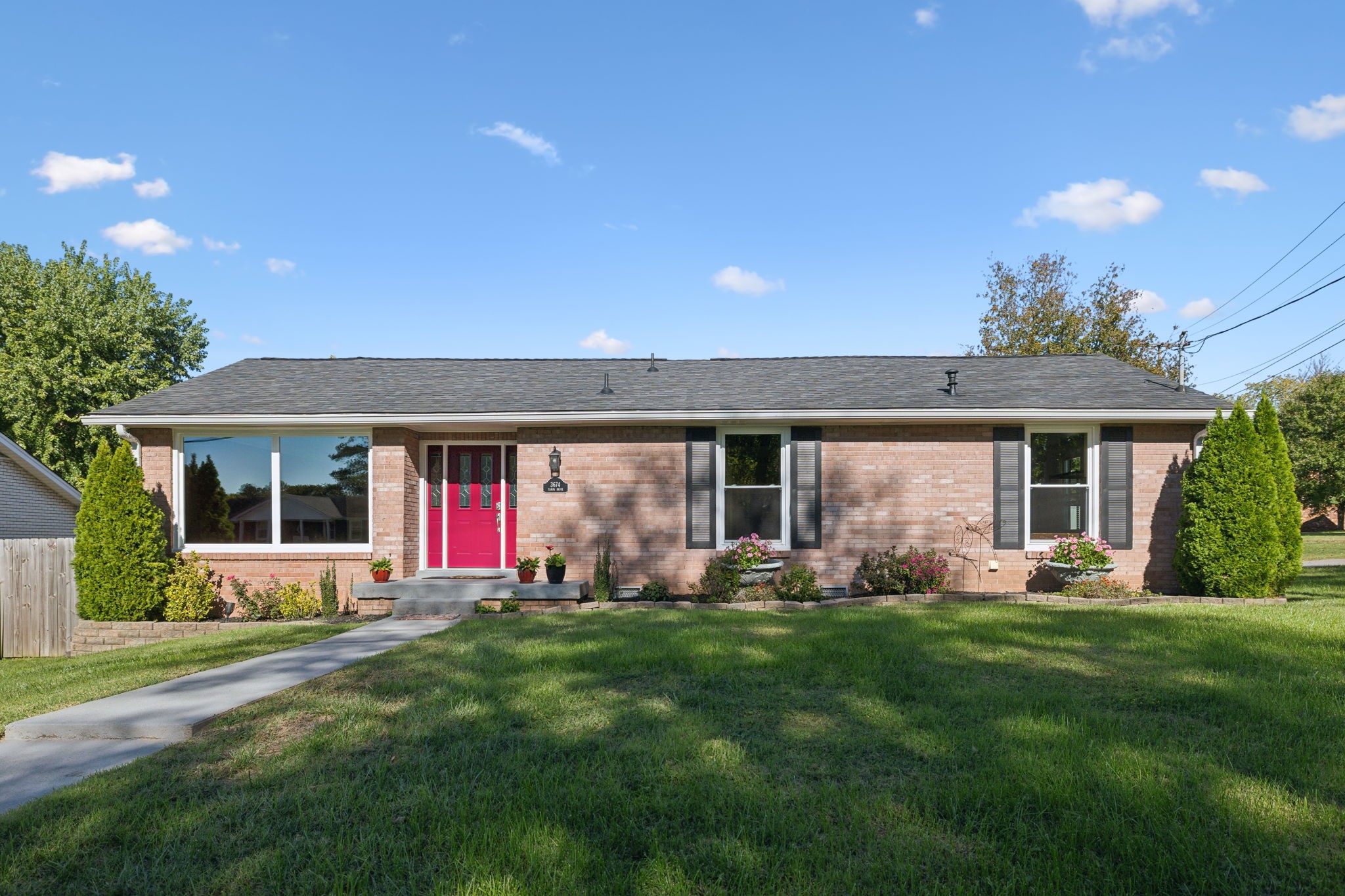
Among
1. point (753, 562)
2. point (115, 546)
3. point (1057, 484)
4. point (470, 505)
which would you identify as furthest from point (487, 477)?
point (1057, 484)

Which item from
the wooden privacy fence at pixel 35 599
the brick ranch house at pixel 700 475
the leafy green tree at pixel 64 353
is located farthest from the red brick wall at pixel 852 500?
the leafy green tree at pixel 64 353

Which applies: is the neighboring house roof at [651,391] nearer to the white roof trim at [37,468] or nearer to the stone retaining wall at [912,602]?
the stone retaining wall at [912,602]

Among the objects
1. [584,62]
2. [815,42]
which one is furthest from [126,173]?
[815,42]

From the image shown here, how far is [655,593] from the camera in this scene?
36.3 feet

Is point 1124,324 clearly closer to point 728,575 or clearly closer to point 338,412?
point 728,575

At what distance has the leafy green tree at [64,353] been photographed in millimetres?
24562

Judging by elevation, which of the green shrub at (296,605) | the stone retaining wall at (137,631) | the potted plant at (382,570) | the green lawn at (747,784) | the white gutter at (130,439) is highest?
the white gutter at (130,439)

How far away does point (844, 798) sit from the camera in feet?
11.1

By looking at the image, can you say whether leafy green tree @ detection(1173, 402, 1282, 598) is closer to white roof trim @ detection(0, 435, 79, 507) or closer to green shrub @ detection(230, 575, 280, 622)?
green shrub @ detection(230, 575, 280, 622)

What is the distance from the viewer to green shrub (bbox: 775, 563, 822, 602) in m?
10.8

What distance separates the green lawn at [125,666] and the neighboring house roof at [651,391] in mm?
3498

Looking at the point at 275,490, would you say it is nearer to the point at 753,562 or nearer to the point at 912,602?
the point at 753,562

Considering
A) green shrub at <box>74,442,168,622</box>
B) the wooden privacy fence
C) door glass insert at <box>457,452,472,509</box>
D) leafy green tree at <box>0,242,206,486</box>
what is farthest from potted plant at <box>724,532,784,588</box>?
leafy green tree at <box>0,242,206,486</box>

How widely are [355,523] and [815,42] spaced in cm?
1134
